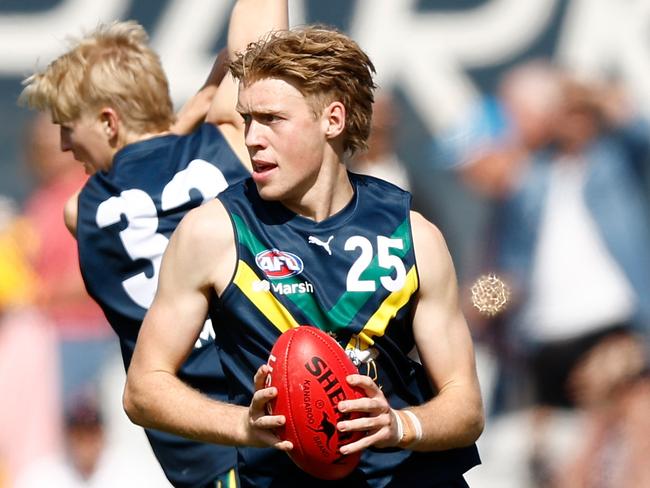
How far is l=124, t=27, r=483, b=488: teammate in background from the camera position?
3.41 m

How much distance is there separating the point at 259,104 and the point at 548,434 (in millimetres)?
4730

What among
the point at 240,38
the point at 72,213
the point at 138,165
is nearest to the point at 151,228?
the point at 138,165

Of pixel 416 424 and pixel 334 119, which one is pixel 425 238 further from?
pixel 416 424

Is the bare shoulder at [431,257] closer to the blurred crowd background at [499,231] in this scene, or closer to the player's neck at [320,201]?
the player's neck at [320,201]

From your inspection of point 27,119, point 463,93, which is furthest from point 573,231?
point 27,119

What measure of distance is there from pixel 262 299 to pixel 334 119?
502 millimetres

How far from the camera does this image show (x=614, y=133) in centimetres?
784

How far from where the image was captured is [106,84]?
14.7ft

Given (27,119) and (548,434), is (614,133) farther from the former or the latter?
(27,119)

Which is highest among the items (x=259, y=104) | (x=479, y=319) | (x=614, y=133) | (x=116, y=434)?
(x=259, y=104)

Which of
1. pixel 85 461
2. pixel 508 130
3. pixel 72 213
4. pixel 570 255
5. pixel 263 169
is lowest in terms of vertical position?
pixel 85 461

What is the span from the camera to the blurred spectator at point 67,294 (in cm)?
785

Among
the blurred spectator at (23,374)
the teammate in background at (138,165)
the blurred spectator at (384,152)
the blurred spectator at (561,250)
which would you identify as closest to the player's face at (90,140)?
the teammate in background at (138,165)

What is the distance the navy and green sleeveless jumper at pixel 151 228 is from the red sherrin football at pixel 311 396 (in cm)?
110
